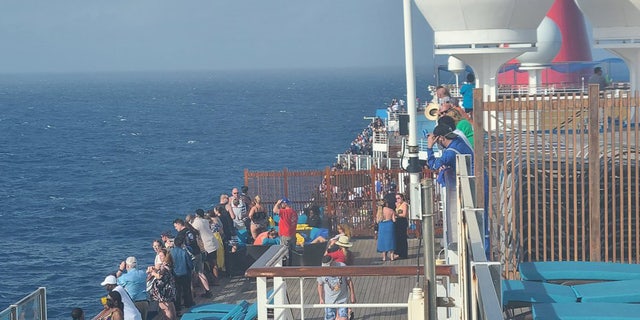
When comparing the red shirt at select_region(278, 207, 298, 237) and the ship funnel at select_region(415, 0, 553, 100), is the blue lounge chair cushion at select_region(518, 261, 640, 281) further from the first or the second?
the ship funnel at select_region(415, 0, 553, 100)

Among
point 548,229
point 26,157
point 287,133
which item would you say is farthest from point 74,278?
point 287,133

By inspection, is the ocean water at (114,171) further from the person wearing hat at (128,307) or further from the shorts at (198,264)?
the person wearing hat at (128,307)

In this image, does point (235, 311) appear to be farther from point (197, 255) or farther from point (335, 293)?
point (197, 255)

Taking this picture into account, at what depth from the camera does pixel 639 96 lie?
14242mm

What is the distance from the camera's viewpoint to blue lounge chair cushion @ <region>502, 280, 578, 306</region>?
32.7 ft

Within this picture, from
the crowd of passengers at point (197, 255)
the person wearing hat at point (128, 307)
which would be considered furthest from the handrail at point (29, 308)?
the person wearing hat at point (128, 307)

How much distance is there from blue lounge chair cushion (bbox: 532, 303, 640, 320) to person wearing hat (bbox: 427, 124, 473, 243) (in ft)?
6.65

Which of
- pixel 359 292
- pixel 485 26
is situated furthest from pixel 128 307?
pixel 485 26

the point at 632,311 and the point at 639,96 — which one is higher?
the point at 639,96

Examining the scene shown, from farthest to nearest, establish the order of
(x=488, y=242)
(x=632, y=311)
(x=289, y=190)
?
1. (x=289, y=190)
2. (x=488, y=242)
3. (x=632, y=311)

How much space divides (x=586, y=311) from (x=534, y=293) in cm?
122

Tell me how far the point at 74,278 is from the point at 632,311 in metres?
27.3

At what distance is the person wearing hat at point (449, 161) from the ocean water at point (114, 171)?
18.8 metres

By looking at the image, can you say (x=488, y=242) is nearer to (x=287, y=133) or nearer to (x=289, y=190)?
(x=289, y=190)
